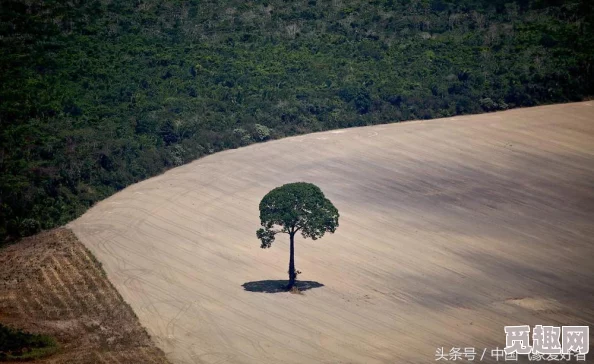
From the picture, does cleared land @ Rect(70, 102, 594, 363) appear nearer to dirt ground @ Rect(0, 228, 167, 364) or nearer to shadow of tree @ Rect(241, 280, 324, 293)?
shadow of tree @ Rect(241, 280, 324, 293)

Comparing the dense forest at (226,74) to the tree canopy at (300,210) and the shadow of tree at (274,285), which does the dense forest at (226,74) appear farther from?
the tree canopy at (300,210)

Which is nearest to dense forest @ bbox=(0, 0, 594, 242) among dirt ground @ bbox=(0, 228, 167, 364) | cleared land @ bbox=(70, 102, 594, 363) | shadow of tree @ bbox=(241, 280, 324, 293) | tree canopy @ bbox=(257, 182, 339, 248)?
cleared land @ bbox=(70, 102, 594, 363)

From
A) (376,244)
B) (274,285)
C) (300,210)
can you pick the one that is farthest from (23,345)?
(376,244)

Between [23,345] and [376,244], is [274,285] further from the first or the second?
[23,345]

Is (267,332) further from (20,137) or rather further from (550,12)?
(550,12)

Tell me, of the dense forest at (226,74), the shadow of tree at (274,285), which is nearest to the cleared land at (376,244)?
the shadow of tree at (274,285)
